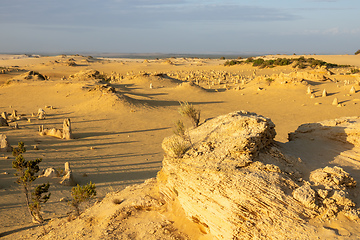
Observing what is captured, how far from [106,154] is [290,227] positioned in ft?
28.7

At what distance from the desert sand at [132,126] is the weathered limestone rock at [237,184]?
0.42m

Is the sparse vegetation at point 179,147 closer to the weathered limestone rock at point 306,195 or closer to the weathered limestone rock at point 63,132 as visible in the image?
the weathered limestone rock at point 306,195

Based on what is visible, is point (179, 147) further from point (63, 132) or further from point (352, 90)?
point (352, 90)

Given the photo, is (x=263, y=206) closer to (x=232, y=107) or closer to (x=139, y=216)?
(x=139, y=216)

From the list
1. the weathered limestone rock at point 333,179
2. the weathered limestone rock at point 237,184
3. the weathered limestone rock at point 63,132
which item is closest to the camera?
the weathered limestone rock at point 237,184

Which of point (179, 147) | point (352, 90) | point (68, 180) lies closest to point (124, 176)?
point (68, 180)

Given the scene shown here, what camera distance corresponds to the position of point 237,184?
4254mm

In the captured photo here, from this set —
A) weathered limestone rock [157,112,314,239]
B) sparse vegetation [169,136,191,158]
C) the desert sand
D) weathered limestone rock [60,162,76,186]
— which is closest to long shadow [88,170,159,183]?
the desert sand

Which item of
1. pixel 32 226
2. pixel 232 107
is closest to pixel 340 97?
pixel 232 107

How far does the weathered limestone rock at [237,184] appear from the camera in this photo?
3.98 meters

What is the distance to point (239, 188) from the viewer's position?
166 inches

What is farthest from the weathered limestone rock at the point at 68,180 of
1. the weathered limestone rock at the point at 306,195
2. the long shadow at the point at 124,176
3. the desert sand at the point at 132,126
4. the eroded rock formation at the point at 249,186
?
the weathered limestone rock at the point at 306,195

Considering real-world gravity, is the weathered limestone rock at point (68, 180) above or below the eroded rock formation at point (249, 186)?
below

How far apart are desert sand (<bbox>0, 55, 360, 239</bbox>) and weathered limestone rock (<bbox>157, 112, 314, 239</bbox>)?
418 mm
